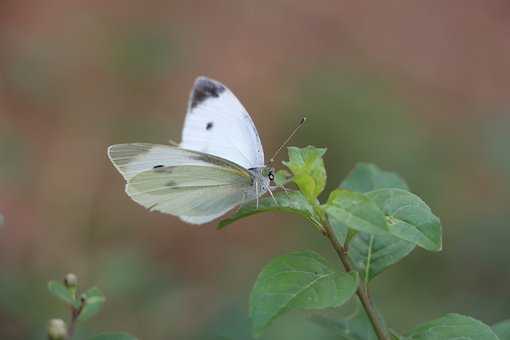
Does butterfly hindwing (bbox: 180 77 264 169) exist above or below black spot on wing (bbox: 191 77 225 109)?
below

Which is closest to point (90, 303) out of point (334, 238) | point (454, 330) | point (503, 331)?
point (334, 238)

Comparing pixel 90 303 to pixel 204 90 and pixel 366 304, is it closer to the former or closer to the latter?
pixel 366 304

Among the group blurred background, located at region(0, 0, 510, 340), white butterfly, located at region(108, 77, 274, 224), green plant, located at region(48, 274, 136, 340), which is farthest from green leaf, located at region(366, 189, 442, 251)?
blurred background, located at region(0, 0, 510, 340)

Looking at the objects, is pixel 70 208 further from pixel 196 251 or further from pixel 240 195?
pixel 240 195

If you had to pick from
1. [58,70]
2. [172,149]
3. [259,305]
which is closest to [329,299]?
[259,305]

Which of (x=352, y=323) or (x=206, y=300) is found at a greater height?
(x=352, y=323)

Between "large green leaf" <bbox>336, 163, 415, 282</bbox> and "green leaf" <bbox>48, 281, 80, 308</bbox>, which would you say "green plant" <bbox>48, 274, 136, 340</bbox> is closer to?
"green leaf" <bbox>48, 281, 80, 308</bbox>
